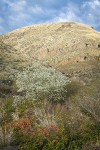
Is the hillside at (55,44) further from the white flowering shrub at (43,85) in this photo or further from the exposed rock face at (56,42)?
the white flowering shrub at (43,85)

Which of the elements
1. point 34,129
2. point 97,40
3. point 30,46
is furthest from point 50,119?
point 30,46

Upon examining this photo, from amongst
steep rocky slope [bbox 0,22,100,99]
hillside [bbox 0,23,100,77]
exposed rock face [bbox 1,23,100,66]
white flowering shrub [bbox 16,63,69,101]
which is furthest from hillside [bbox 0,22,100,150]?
exposed rock face [bbox 1,23,100,66]

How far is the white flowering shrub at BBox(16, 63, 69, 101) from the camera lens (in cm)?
2039

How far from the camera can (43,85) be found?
20.8 metres

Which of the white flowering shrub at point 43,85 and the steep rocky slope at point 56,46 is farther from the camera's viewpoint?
the steep rocky slope at point 56,46

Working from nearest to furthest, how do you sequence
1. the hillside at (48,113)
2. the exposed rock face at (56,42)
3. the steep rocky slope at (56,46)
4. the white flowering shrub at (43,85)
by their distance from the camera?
the hillside at (48,113)
the white flowering shrub at (43,85)
the steep rocky slope at (56,46)
the exposed rock face at (56,42)

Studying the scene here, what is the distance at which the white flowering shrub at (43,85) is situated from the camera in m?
20.4

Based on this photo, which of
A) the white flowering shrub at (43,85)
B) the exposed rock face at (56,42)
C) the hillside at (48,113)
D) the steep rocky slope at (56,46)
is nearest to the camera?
the hillside at (48,113)

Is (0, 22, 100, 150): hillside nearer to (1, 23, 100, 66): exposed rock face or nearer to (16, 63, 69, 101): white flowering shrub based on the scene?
(16, 63, 69, 101): white flowering shrub

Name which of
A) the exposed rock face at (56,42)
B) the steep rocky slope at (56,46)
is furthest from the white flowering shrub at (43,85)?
the exposed rock face at (56,42)

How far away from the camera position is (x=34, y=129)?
602 inches

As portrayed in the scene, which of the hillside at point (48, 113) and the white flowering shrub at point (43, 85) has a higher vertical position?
the white flowering shrub at point (43, 85)

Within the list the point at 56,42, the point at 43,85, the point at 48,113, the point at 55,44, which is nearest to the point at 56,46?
the point at 55,44

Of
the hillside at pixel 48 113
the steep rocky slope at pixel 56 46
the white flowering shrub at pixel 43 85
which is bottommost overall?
the hillside at pixel 48 113
